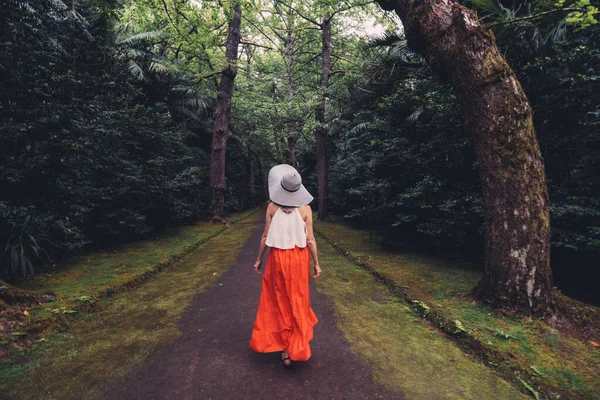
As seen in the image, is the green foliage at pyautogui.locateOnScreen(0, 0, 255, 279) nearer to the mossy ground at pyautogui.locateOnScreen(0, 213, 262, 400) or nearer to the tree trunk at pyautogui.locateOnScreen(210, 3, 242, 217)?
the mossy ground at pyautogui.locateOnScreen(0, 213, 262, 400)

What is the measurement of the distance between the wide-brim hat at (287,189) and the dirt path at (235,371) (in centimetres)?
162

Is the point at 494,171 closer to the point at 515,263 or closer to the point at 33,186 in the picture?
the point at 515,263

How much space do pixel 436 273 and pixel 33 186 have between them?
774 cm

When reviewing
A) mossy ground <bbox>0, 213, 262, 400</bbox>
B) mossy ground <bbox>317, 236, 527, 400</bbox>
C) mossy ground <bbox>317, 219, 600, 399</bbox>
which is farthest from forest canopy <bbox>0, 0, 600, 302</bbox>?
mossy ground <bbox>317, 236, 527, 400</bbox>

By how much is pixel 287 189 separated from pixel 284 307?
121 centimetres

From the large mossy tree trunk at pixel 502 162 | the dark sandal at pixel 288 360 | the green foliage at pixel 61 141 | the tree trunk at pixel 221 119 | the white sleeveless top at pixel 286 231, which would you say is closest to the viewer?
the dark sandal at pixel 288 360

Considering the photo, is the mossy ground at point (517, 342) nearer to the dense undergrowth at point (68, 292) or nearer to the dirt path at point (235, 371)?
the dirt path at point (235, 371)

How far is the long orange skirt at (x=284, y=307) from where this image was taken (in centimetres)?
295

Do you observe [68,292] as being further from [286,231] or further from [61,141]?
[286,231]

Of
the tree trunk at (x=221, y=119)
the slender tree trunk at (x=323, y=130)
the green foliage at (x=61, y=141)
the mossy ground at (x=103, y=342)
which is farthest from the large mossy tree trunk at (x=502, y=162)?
the tree trunk at (x=221, y=119)

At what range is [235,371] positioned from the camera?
2834mm

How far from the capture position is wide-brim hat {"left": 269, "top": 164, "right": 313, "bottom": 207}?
3082 mm

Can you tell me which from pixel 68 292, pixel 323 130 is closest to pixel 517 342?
pixel 68 292

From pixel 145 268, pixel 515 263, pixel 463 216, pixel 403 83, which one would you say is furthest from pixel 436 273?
pixel 145 268
